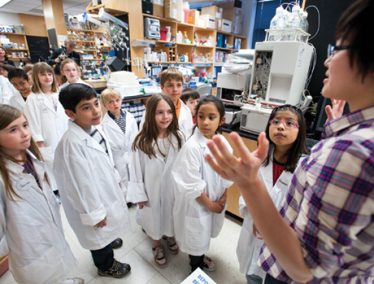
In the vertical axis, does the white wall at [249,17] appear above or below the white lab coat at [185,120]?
above

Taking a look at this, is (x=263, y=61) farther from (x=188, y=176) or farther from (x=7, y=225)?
(x=7, y=225)

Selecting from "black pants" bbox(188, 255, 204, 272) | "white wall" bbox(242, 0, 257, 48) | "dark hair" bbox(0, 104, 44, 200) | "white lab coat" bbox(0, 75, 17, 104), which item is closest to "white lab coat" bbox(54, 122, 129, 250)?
"dark hair" bbox(0, 104, 44, 200)

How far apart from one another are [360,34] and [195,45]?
4.69 metres

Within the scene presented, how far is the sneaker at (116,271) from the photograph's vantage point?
133 centimetres

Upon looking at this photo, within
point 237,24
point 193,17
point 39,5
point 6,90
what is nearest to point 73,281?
point 6,90

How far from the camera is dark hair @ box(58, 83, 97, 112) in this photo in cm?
104

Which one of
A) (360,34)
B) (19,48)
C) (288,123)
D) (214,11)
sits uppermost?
(214,11)

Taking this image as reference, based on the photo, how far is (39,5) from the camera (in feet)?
19.9

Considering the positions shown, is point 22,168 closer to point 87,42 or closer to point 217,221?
point 217,221

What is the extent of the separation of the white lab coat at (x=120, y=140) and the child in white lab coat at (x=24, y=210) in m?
0.70

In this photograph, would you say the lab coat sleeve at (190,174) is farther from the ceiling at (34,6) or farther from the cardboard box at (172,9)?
the ceiling at (34,6)

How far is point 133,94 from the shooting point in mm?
2465

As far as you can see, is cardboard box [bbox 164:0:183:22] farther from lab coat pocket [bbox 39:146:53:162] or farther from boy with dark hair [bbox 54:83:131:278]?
boy with dark hair [bbox 54:83:131:278]

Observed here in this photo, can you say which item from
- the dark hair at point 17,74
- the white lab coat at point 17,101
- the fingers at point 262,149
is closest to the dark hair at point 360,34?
the fingers at point 262,149
